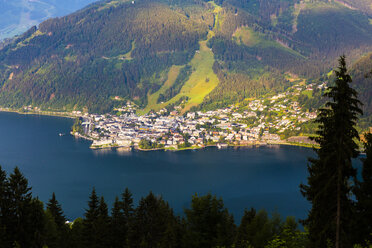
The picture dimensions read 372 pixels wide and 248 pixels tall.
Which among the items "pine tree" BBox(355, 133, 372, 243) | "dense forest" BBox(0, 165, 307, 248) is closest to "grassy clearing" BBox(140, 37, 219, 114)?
"dense forest" BBox(0, 165, 307, 248)

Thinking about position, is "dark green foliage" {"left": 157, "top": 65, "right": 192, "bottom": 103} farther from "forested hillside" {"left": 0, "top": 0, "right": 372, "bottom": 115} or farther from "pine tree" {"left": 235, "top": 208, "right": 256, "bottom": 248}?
"pine tree" {"left": 235, "top": 208, "right": 256, "bottom": 248}

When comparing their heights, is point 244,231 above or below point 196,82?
below

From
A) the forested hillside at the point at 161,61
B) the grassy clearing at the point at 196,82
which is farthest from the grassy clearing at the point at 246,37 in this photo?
the grassy clearing at the point at 196,82

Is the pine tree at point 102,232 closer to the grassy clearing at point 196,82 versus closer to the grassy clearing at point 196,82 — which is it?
the grassy clearing at point 196,82

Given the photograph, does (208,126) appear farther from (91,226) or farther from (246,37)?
(246,37)

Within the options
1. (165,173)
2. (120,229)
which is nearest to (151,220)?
(120,229)

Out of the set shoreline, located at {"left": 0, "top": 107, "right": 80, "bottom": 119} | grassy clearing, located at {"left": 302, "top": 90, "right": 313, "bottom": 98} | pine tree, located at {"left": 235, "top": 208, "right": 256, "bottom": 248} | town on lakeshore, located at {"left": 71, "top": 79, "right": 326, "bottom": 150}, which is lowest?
pine tree, located at {"left": 235, "top": 208, "right": 256, "bottom": 248}

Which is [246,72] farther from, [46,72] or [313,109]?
[46,72]
